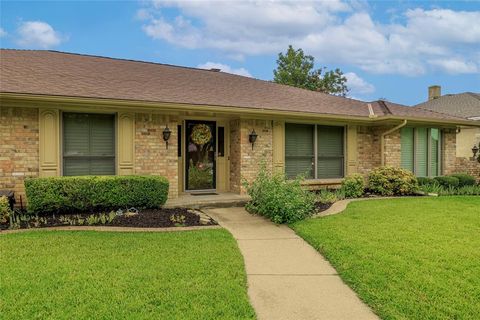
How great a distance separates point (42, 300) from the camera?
10.9ft

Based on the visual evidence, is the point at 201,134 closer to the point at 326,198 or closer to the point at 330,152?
the point at 326,198

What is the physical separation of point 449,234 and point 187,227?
4455mm

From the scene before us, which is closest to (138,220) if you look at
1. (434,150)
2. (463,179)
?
(434,150)

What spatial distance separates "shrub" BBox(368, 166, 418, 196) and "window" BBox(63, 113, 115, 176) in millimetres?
7566

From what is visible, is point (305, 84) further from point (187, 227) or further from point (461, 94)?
point (187, 227)

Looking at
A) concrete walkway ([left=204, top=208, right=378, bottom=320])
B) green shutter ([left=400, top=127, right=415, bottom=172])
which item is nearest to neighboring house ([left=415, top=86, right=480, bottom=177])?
green shutter ([left=400, top=127, right=415, bottom=172])

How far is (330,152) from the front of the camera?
11.3 meters

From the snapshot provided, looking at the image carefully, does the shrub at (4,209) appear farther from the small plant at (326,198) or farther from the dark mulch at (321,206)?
the small plant at (326,198)

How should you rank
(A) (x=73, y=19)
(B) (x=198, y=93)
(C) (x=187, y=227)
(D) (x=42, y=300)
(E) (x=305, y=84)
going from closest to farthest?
(D) (x=42, y=300) → (C) (x=187, y=227) → (B) (x=198, y=93) → (A) (x=73, y=19) → (E) (x=305, y=84)

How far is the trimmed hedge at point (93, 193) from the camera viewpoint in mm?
6941

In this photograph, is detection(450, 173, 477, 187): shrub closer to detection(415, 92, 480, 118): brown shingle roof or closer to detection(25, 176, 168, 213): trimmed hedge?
detection(415, 92, 480, 118): brown shingle roof

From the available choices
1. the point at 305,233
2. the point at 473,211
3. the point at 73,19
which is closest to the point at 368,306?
the point at 305,233

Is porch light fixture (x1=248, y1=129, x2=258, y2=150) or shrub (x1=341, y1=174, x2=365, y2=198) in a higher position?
porch light fixture (x1=248, y1=129, x2=258, y2=150)

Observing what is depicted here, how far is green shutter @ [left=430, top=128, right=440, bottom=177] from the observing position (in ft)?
41.7
